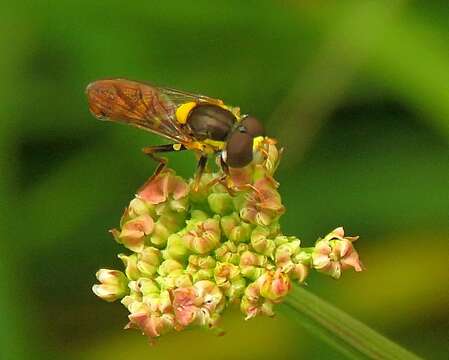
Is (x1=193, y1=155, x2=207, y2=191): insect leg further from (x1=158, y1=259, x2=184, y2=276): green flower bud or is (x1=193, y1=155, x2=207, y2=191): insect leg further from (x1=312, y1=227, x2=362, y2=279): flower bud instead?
(x1=312, y1=227, x2=362, y2=279): flower bud

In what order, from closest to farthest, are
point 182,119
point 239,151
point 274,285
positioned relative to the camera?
1. point 274,285
2. point 239,151
3. point 182,119

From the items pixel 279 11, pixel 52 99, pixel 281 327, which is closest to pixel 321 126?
pixel 279 11

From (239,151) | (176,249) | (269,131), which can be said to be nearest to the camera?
(176,249)

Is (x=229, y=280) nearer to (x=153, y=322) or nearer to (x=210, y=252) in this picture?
(x=210, y=252)

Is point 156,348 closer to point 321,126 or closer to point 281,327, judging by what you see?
point 281,327

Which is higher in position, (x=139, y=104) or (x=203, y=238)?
(x=139, y=104)

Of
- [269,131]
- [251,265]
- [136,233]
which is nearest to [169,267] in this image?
[136,233]

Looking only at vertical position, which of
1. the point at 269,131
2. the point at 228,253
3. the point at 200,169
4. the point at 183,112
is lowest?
the point at 269,131
